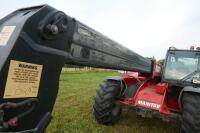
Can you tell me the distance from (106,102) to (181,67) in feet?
6.24

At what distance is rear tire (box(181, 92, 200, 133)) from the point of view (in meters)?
4.43

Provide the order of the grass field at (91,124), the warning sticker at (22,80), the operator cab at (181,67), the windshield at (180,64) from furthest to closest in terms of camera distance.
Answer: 1. the windshield at (180,64)
2. the operator cab at (181,67)
3. the grass field at (91,124)
4. the warning sticker at (22,80)

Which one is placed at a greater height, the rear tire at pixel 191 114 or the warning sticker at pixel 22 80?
the warning sticker at pixel 22 80

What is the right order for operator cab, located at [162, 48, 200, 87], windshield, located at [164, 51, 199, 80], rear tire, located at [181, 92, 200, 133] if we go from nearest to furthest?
rear tire, located at [181, 92, 200, 133], operator cab, located at [162, 48, 200, 87], windshield, located at [164, 51, 199, 80]

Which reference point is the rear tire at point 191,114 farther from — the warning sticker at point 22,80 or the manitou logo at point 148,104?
the warning sticker at point 22,80

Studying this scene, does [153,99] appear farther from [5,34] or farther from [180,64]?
[5,34]

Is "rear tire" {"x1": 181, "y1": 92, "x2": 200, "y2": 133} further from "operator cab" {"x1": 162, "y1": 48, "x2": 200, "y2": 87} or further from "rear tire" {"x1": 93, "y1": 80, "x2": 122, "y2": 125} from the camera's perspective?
"rear tire" {"x1": 93, "y1": 80, "x2": 122, "y2": 125}

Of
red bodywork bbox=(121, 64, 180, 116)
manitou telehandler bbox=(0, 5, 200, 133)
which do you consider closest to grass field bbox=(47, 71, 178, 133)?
red bodywork bbox=(121, 64, 180, 116)

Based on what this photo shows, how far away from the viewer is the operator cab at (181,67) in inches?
223

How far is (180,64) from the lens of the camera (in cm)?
592

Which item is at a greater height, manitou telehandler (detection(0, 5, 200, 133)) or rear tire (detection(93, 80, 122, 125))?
manitou telehandler (detection(0, 5, 200, 133))

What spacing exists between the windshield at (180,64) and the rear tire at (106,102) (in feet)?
4.11

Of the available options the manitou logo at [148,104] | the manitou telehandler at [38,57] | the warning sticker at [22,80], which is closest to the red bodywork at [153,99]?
the manitou logo at [148,104]

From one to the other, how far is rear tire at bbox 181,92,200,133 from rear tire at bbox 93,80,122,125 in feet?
5.39
